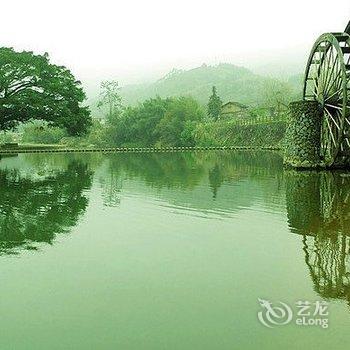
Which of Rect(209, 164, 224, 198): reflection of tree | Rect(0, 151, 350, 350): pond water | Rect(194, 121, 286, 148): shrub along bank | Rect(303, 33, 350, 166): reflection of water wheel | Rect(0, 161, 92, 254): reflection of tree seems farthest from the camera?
Rect(194, 121, 286, 148): shrub along bank

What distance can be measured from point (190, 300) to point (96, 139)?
7766 cm

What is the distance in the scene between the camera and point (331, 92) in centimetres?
2295

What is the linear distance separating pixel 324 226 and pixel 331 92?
1366cm

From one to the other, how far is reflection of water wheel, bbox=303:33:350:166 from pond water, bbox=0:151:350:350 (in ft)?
23.4

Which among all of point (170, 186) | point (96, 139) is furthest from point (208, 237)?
point (96, 139)

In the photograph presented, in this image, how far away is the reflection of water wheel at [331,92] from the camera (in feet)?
70.2

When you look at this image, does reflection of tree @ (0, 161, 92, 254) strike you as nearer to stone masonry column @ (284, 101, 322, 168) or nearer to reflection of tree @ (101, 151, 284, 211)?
reflection of tree @ (101, 151, 284, 211)

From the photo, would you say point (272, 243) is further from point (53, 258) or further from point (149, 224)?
point (53, 258)

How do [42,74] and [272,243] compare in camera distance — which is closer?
[272,243]

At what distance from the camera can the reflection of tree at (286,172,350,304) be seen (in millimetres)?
7441

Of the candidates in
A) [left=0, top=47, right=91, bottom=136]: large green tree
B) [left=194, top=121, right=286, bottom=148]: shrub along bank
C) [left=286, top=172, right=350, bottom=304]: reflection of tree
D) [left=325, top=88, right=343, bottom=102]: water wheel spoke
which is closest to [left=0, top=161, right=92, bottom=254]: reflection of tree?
[left=286, top=172, right=350, bottom=304]: reflection of tree

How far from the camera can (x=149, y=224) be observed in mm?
11664

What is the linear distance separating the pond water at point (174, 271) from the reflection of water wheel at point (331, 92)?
714 centimetres

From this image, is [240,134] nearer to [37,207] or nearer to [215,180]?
[215,180]
